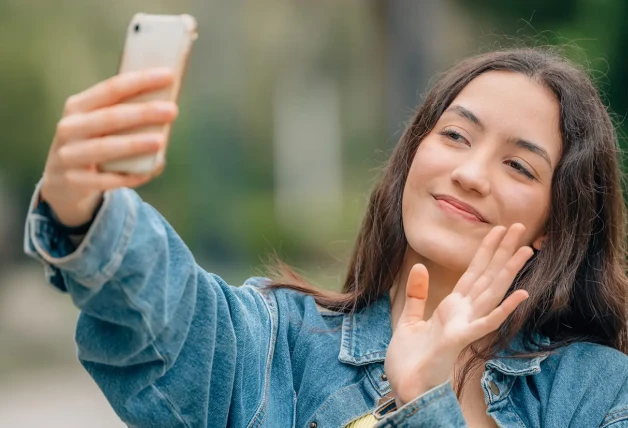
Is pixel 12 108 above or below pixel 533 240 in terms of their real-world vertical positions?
below

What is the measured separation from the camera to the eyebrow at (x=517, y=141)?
1908 mm

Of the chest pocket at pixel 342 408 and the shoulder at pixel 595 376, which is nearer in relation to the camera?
the chest pocket at pixel 342 408

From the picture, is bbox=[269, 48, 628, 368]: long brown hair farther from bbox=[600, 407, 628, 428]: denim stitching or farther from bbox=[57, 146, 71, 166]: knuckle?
bbox=[57, 146, 71, 166]: knuckle

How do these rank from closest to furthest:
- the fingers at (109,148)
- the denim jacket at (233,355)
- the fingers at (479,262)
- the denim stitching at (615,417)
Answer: the fingers at (109,148)
the denim jacket at (233,355)
the fingers at (479,262)
the denim stitching at (615,417)

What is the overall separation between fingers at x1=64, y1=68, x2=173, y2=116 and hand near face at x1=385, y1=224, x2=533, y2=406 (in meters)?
0.62

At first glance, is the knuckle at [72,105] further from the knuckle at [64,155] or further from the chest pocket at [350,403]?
the chest pocket at [350,403]

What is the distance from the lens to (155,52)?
1.26 m

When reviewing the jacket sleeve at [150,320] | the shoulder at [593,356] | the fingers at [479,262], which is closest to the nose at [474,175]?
the fingers at [479,262]

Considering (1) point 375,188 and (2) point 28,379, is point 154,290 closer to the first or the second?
(1) point 375,188

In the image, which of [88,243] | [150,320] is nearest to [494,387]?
[150,320]

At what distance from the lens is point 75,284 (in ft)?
4.20

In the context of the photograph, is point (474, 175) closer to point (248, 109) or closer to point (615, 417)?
point (615, 417)

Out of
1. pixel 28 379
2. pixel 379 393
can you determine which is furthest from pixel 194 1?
pixel 379 393

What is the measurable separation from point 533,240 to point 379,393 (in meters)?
0.55
